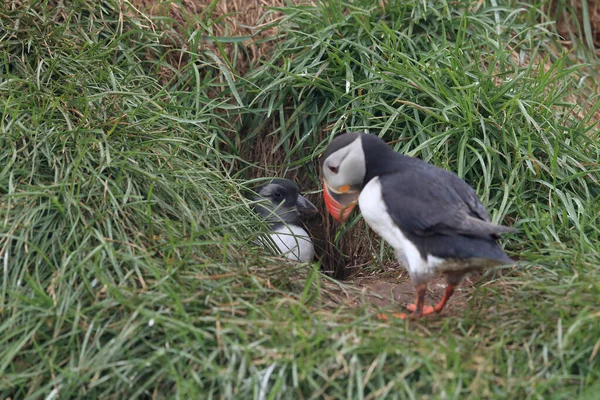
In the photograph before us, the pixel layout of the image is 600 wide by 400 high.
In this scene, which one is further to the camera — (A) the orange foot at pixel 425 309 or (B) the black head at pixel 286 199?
(B) the black head at pixel 286 199

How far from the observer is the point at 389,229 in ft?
12.2

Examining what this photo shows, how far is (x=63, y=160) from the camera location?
12.8 feet

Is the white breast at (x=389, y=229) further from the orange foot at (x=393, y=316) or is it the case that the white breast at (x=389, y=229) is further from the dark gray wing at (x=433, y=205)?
the orange foot at (x=393, y=316)

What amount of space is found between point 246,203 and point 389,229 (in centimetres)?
98

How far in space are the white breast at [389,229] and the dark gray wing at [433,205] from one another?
4cm

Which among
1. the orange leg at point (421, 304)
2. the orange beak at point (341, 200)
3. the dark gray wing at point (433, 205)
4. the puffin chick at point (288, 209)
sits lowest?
the puffin chick at point (288, 209)

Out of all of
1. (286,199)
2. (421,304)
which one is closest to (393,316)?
(421,304)

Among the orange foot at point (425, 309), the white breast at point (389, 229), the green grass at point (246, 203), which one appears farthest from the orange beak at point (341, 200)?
the orange foot at point (425, 309)

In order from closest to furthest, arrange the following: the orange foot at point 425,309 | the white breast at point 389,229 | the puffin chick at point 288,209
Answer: the white breast at point 389,229 → the orange foot at point 425,309 → the puffin chick at point 288,209

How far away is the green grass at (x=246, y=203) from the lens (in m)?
3.09

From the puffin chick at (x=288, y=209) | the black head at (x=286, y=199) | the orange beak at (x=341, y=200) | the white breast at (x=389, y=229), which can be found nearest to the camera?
the white breast at (x=389, y=229)

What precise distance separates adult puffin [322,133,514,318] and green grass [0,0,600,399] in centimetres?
26

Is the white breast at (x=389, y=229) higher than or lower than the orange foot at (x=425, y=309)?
higher

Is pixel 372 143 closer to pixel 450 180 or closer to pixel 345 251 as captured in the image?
pixel 450 180
